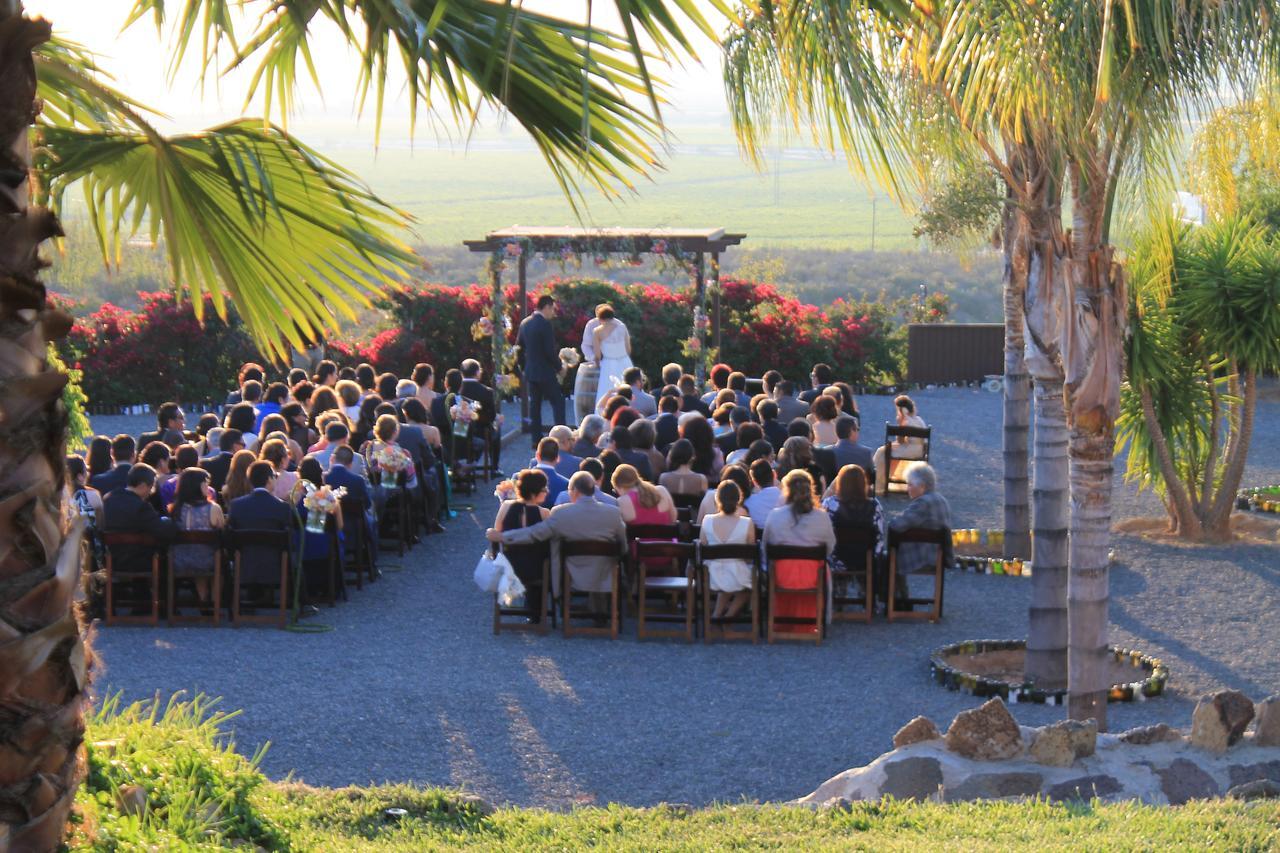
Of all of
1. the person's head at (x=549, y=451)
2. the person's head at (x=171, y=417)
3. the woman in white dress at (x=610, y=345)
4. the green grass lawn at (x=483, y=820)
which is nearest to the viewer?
the green grass lawn at (x=483, y=820)

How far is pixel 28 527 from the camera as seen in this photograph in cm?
345

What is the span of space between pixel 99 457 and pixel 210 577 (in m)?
1.46

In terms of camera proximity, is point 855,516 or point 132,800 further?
point 855,516

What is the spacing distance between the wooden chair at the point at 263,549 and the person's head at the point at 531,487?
1.69 m

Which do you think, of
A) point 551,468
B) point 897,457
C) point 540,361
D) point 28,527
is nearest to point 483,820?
→ point 28,527

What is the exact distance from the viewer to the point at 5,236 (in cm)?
353

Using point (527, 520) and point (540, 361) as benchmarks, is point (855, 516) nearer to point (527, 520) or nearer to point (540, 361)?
point (527, 520)

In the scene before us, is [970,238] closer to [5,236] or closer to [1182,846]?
[1182,846]

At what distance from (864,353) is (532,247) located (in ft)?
20.7

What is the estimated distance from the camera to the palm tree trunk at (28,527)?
345 centimetres

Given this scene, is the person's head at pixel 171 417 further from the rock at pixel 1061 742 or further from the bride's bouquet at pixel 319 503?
the rock at pixel 1061 742

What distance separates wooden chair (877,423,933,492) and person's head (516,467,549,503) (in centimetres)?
580

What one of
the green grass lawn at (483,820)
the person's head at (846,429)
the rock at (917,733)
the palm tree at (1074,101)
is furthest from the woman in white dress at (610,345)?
the green grass lawn at (483,820)

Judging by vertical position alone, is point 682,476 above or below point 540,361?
below
